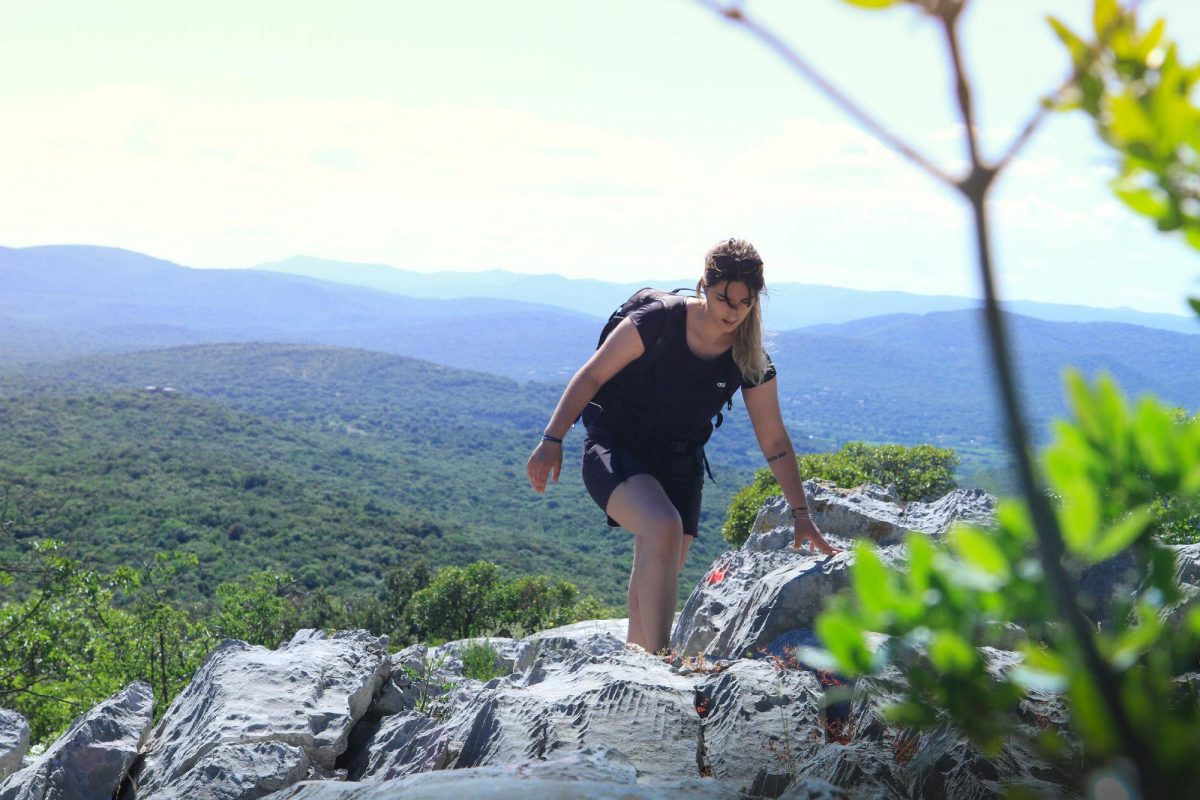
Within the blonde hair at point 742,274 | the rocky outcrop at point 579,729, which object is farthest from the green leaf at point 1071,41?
the blonde hair at point 742,274

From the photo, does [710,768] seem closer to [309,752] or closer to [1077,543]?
[309,752]

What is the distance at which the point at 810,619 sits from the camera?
507 centimetres

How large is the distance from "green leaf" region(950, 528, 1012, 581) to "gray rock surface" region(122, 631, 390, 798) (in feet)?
11.8

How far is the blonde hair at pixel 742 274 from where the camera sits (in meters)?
4.39

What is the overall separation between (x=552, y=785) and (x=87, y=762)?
2.66 metres

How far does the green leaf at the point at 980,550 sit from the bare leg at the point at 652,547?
3516 mm

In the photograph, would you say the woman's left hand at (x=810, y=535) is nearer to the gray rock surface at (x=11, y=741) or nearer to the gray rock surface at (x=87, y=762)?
the gray rock surface at (x=87, y=762)

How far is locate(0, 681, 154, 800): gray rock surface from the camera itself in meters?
3.95

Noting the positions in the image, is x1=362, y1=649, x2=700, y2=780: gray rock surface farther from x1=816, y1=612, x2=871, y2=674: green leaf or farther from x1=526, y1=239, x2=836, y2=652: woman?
x1=816, y1=612, x2=871, y2=674: green leaf

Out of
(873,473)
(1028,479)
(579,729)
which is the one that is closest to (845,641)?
(1028,479)

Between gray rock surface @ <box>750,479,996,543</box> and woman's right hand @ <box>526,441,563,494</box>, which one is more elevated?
woman's right hand @ <box>526,441,563,494</box>

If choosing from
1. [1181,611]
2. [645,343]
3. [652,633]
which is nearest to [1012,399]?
[1181,611]

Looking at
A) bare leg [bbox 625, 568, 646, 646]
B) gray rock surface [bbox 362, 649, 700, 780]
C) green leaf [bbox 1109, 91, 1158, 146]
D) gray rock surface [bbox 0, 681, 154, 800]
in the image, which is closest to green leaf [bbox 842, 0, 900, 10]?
green leaf [bbox 1109, 91, 1158, 146]

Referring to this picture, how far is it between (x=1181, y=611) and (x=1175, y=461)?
3.24 meters
